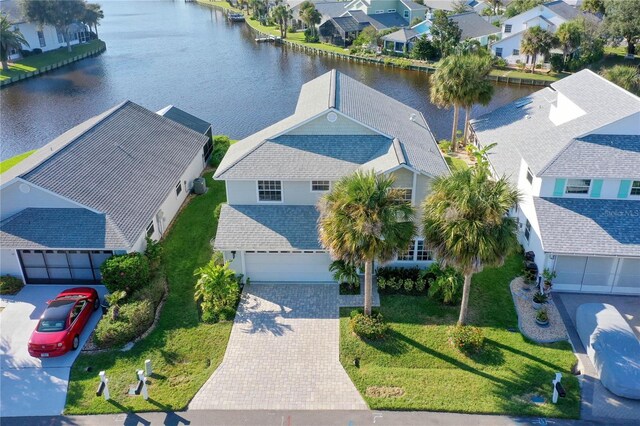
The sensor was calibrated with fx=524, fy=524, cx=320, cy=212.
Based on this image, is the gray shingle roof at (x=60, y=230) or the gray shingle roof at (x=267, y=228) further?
the gray shingle roof at (x=267, y=228)

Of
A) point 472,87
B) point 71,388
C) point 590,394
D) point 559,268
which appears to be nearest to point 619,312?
point 559,268

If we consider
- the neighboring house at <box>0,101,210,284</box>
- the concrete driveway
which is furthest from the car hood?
the neighboring house at <box>0,101,210,284</box>

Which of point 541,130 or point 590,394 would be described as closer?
point 590,394

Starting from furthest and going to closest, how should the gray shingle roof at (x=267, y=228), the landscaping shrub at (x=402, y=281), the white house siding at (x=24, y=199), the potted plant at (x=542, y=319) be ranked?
the gray shingle roof at (x=267, y=228) → the landscaping shrub at (x=402, y=281) → the white house siding at (x=24, y=199) → the potted plant at (x=542, y=319)

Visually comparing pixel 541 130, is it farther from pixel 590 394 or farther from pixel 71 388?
pixel 71 388

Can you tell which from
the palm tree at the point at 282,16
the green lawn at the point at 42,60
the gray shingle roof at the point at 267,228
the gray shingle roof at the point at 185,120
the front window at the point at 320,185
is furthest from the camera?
the palm tree at the point at 282,16

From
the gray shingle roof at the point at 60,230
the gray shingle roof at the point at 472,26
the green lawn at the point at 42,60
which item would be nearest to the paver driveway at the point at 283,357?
the gray shingle roof at the point at 60,230

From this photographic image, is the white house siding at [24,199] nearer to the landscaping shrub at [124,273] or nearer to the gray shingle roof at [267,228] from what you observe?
the landscaping shrub at [124,273]
